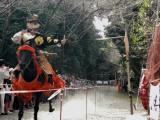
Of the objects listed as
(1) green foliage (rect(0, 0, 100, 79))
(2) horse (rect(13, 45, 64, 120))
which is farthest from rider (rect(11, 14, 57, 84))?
(1) green foliage (rect(0, 0, 100, 79))

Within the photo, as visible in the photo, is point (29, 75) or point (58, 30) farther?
point (58, 30)

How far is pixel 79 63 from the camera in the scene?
40156mm

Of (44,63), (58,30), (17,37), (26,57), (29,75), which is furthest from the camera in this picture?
(58,30)

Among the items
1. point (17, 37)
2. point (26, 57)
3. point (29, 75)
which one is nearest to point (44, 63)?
point (29, 75)

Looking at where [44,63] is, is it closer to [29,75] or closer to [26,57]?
[29,75]

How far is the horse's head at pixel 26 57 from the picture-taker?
11492 millimetres

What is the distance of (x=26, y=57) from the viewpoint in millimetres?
11523

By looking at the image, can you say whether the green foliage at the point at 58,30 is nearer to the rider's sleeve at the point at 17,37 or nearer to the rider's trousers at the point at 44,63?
the rider's trousers at the point at 44,63

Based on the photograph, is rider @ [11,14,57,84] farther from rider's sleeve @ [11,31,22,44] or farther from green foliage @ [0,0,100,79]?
green foliage @ [0,0,100,79]

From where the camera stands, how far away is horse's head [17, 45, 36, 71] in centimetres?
Result: 1149

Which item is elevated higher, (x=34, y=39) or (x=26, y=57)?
(x=34, y=39)

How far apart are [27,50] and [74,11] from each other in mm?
21428

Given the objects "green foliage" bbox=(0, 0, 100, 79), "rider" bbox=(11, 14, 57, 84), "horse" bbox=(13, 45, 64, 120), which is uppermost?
"green foliage" bbox=(0, 0, 100, 79)

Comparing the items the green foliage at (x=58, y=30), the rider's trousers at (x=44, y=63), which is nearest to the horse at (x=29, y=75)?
the rider's trousers at (x=44, y=63)
